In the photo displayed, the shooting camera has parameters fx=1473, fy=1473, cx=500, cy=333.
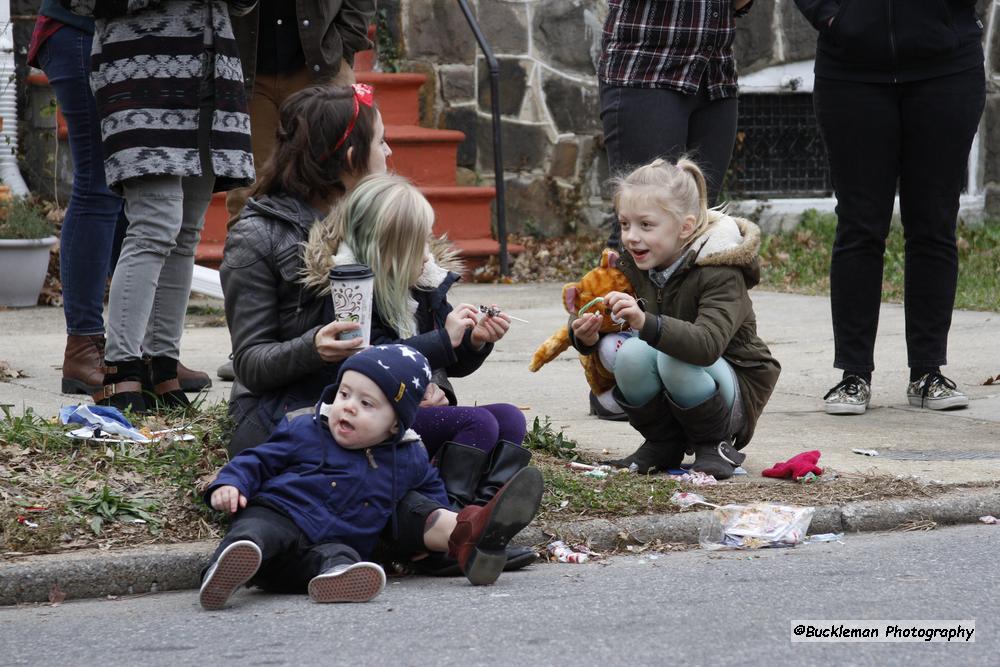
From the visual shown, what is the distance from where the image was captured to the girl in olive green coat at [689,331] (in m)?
Answer: 4.12

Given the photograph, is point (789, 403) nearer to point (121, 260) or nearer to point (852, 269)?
point (852, 269)

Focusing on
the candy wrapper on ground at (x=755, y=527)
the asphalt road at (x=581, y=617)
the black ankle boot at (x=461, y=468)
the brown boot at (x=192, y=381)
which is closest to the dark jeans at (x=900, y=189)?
the candy wrapper on ground at (x=755, y=527)

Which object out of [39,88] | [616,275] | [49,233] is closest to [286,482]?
[616,275]

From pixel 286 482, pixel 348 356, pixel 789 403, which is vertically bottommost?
pixel 789 403

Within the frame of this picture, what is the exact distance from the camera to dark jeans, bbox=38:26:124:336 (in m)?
4.88

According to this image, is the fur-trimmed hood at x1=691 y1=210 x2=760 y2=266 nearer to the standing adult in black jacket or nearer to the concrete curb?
the concrete curb

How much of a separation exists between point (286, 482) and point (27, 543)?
0.62 metres

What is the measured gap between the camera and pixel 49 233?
7836 millimetres

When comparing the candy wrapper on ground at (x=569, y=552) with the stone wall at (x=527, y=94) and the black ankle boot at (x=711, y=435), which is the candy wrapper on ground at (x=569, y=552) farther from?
the stone wall at (x=527, y=94)

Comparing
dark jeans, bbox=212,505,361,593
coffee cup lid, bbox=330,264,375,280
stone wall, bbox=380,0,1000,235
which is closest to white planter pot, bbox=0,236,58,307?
stone wall, bbox=380,0,1000,235

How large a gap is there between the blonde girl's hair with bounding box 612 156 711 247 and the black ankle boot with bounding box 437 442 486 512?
0.97m

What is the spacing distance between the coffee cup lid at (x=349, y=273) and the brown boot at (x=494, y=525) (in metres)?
0.59

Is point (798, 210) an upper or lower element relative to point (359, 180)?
lower

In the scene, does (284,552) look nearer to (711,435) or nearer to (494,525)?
(494,525)
